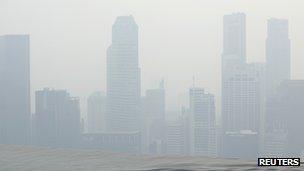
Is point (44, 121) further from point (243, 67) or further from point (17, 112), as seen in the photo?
point (243, 67)

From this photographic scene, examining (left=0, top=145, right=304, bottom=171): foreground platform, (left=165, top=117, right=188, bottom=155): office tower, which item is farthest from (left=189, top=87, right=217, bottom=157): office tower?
(left=0, top=145, right=304, bottom=171): foreground platform

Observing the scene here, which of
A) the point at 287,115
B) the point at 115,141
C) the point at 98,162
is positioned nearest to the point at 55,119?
the point at 115,141

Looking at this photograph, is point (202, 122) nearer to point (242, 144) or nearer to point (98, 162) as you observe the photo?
point (242, 144)

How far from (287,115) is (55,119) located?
57243 mm

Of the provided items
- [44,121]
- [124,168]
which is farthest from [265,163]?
[44,121]

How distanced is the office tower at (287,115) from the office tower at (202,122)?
1367 centimetres

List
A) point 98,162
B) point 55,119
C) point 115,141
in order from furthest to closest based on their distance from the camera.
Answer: point 55,119 < point 115,141 < point 98,162

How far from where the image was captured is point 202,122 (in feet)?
432

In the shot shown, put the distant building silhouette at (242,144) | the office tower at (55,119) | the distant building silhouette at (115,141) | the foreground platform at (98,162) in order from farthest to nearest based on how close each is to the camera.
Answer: the office tower at (55,119), the distant building silhouette at (242,144), the distant building silhouette at (115,141), the foreground platform at (98,162)

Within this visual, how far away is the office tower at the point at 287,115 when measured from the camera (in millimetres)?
123438

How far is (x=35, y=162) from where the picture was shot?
1484 cm

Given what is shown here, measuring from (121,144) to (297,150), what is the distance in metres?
38.2

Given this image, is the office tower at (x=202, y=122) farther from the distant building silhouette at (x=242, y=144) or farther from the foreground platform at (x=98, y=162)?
the foreground platform at (x=98, y=162)

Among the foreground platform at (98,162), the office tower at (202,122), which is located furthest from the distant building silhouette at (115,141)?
the foreground platform at (98,162)
